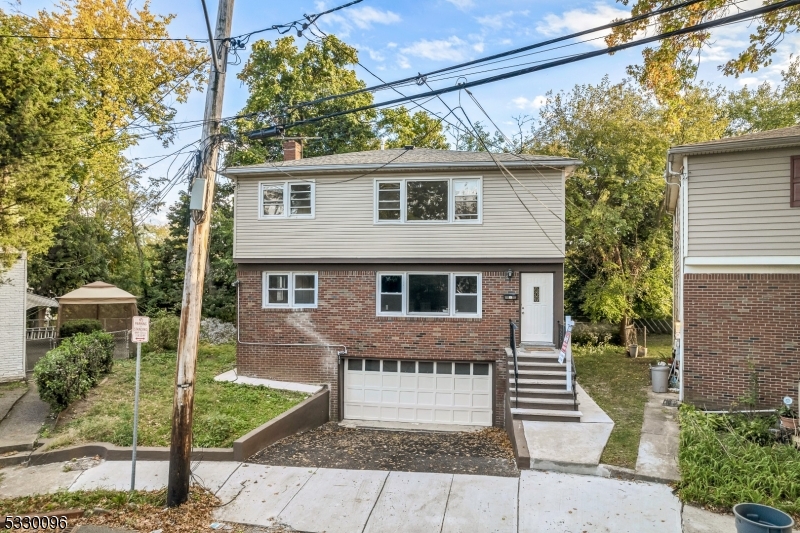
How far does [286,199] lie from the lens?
1392 centimetres

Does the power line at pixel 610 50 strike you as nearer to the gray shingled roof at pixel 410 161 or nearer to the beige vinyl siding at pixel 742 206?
the beige vinyl siding at pixel 742 206

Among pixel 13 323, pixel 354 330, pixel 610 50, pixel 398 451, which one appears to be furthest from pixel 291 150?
pixel 610 50

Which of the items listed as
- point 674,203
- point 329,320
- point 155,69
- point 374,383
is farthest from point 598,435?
point 155,69

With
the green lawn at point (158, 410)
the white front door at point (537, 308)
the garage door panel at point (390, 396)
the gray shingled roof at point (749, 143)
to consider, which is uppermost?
the gray shingled roof at point (749, 143)

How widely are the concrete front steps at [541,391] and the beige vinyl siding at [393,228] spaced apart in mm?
2700

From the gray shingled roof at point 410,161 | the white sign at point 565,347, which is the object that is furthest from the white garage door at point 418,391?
the gray shingled roof at point 410,161

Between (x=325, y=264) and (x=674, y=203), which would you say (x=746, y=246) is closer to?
(x=674, y=203)

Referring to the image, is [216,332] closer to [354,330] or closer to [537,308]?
[354,330]

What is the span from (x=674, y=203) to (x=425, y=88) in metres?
11.2

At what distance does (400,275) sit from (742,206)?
7.76m

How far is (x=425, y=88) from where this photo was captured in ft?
25.7

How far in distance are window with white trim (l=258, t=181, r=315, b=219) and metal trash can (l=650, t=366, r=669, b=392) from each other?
9537 millimetres

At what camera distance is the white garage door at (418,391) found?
13.3 metres

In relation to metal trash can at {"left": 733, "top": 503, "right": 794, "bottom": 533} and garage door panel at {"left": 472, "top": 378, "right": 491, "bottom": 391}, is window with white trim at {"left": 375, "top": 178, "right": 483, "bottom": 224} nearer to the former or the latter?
garage door panel at {"left": 472, "top": 378, "right": 491, "bottom": 391}
